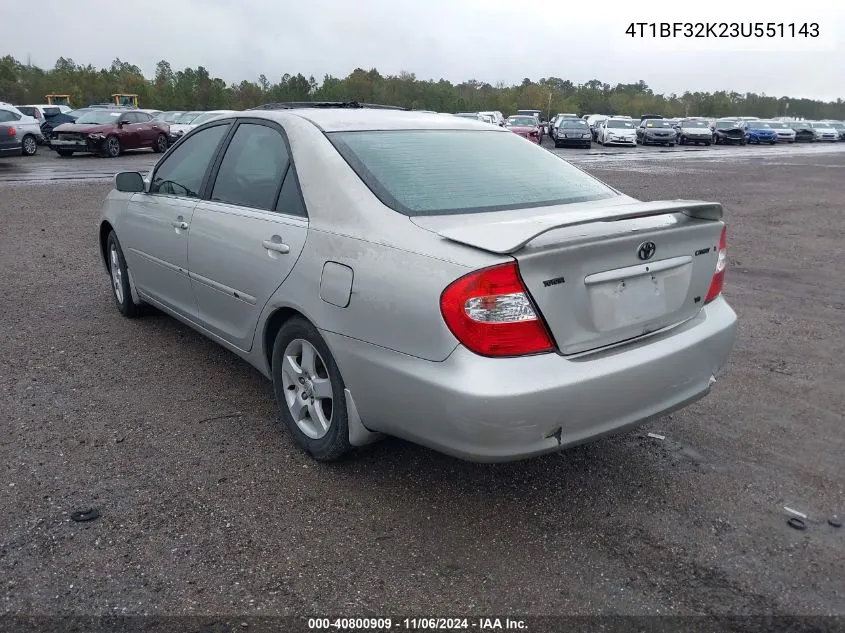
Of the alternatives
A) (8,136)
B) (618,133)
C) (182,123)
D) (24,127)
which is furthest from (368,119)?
(618,133)

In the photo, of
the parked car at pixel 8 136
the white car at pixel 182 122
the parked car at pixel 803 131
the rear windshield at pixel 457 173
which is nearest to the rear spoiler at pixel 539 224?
the rear windshield at pixel 457 173

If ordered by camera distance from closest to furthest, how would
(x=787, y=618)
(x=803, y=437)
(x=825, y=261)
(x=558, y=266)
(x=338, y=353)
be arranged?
(x=787, y=618) < (x=558, y=266) < (x=338, y=353) < (x=803, y=437) < (x=825, y=261)

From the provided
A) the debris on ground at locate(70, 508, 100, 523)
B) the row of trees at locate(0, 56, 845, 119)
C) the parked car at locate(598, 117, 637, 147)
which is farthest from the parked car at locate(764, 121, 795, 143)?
the debris on ground at locate(70, 508, 100, 523)

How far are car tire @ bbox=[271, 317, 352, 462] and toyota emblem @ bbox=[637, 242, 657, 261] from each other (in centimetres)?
136

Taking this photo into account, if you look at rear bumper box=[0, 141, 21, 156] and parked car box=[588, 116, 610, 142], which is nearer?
rear bumper box=[0, 141, 21, 156]

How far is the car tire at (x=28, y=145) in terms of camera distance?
74.2 feet

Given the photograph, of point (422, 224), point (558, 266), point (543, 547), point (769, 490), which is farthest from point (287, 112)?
point (769, 490)

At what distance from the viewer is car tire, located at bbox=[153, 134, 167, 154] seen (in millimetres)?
25250

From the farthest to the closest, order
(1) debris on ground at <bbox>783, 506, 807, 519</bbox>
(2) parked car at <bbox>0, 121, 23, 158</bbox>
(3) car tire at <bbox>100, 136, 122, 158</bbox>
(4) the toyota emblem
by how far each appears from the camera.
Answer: (3) car tire at <bbox>100, 136, 122, 158</bbox> → (2) parked car at <bbox>0, 121, 23, 158</bbox> → (1) debris on ground at <bbox>783, 506, 807, 519</bbox> → (4) the toyota emblem

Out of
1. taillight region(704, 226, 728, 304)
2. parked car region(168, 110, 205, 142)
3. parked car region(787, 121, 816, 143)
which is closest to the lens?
taillight region(704, 226, 728, 304)

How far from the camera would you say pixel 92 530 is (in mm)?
2914

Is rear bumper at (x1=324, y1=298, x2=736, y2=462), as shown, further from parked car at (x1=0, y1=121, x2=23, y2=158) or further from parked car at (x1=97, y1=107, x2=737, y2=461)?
parked car at (x1=0, y1=121, x2=23, y2=158)

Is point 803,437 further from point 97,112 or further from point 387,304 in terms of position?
point 97,112

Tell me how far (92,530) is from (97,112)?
25.6 metres
